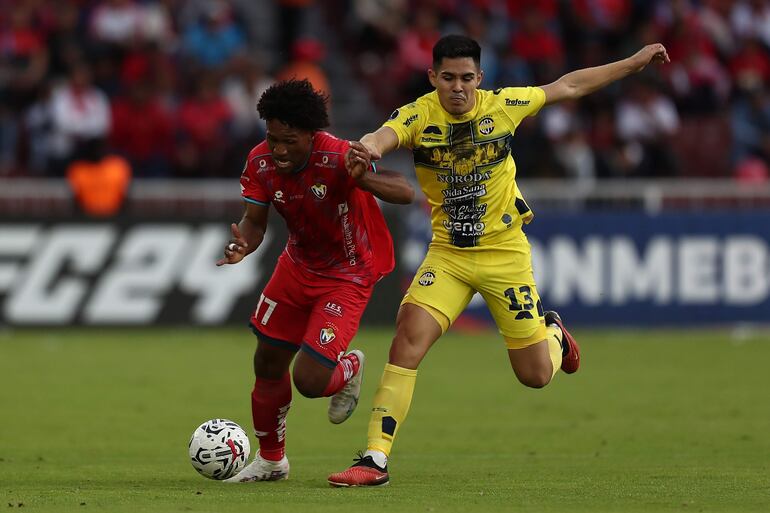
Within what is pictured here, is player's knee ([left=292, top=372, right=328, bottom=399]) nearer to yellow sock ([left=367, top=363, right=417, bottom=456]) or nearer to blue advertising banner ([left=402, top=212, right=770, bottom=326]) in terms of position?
yellow sock ([left=367, top=363, right=417, bottom=456])

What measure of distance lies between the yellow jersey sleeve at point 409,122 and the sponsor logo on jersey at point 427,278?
2.76 feet

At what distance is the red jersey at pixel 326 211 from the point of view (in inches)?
355

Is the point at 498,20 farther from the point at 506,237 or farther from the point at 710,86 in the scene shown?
the point at 506,237

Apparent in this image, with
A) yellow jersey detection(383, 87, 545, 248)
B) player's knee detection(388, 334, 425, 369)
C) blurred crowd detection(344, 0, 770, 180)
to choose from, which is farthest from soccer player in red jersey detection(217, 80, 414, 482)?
blurred crowd detection(344, 0, 770, 180)

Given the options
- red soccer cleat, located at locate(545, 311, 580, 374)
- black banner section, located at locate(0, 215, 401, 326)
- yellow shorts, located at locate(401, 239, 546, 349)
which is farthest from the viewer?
black banner section, located at locate(0, 215, 401, 326)

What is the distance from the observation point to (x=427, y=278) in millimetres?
9492

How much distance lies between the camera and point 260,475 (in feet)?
30.7

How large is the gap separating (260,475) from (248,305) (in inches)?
406

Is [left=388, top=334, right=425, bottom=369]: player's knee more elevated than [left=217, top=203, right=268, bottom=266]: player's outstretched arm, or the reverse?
[left=217, top=203, right=268, bottom=266]: player's outstretched arm

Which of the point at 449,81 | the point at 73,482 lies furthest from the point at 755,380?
the point at 73,482

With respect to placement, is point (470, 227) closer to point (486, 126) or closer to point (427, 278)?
point (427, 278)

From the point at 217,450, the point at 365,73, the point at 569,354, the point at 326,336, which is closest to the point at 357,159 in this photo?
the point at 326,336

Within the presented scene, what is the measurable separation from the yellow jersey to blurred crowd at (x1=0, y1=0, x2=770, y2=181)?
11.1 m

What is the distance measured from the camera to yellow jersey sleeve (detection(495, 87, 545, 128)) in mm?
9430
